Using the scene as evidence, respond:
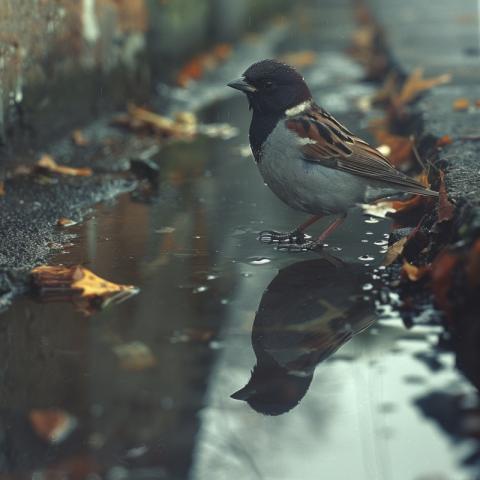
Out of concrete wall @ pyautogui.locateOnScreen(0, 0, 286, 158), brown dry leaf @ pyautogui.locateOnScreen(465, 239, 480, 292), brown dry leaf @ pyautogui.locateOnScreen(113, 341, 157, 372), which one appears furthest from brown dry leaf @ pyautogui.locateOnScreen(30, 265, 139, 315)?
concrete wall @ pyautogui.locateOnScreen(0, 0, 286, 158)

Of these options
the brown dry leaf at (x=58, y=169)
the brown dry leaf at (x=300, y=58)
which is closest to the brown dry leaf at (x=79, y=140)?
the brown dry leaf at (x=58, y=169)

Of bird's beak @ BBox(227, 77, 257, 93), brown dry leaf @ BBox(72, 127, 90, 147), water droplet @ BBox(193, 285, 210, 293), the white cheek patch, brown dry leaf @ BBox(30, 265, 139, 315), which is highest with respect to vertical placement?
bird's beak @ BBox(227, 77, 257, 93)

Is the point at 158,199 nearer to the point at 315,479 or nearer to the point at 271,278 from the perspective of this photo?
the point at 271,278

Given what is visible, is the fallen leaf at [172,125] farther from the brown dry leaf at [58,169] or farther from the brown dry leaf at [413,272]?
the brown dry leaf at [413,272]

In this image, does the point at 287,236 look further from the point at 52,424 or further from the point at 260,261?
the point at 52,424

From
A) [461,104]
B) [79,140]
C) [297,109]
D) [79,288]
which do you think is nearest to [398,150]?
[461,104]

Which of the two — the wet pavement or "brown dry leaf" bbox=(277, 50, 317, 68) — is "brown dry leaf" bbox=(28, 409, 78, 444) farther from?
"brown dry leaf" bbox=(277, 50, 317, 68)

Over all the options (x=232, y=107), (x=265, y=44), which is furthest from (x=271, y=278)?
(x=265, y=44)
